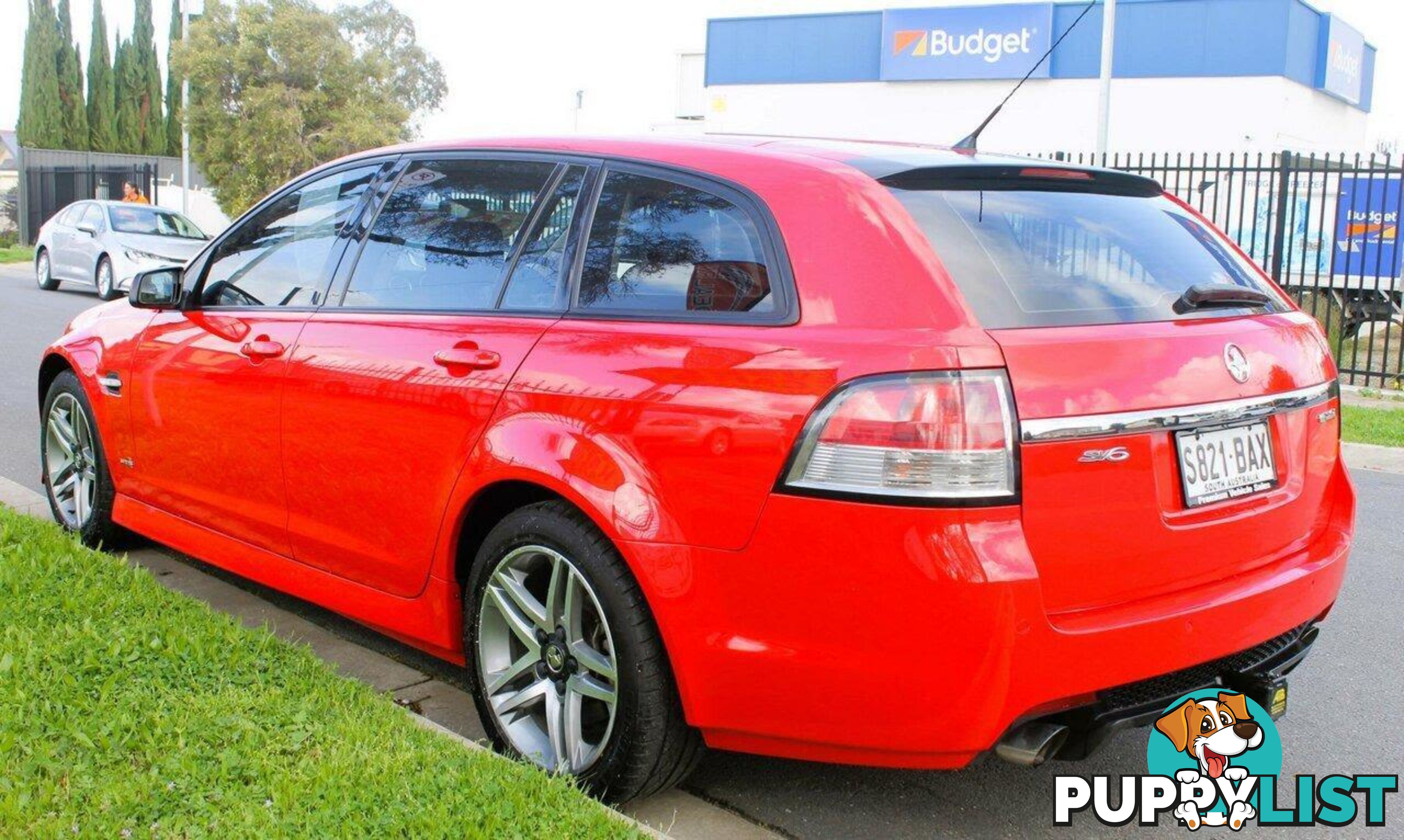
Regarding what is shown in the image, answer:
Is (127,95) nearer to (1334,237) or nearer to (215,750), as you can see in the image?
(1334,237)

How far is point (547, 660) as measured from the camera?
135 inches

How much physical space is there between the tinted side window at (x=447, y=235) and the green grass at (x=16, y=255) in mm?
29614

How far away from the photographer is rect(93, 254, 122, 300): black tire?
1953cm

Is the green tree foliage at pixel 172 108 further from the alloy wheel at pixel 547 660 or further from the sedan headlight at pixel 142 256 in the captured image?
the alloy wheel at pixel 547 660

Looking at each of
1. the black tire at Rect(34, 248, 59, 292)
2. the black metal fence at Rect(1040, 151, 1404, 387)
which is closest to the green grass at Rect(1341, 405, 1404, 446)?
the black metal fence at Rect(1040, 151, 1404, 387)

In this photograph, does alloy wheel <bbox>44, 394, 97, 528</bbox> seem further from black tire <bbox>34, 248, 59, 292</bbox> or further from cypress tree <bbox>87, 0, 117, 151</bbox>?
cypress tree <bbox>87, 0, 117, 151</bbox>

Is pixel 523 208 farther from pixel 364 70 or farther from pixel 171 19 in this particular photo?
pixel 171 19

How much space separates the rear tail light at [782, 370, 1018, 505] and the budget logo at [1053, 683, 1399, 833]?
0.86m

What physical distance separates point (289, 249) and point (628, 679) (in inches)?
89.3

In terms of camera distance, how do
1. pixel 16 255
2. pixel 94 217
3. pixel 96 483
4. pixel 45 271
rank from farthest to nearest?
pixel 16 255 → pixel 45 271 → pixel 94 217 → pixel 96 483

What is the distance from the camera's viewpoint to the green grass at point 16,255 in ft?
101

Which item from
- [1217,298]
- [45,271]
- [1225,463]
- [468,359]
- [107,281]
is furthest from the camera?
[45,271]

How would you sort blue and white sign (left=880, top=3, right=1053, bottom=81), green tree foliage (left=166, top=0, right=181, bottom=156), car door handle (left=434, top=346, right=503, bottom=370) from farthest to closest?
green tree foliage (left=166, top=0, right=181, bottom=156)
blue and white sign (left=880, top=3, right=1053, bottom=81)
car door handle (left=434, top=346, right=503, bottom=370)

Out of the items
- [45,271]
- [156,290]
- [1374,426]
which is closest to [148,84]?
[45,271]
